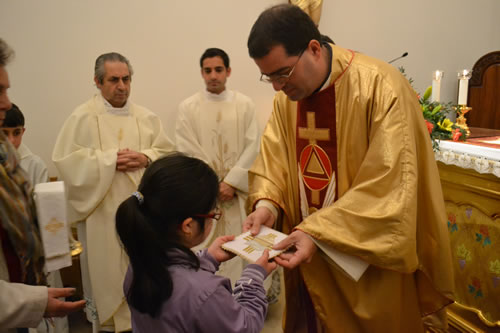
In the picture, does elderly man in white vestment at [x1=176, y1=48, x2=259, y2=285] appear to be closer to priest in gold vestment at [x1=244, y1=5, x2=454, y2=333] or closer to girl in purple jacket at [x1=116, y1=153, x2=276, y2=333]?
priest in gold vestment at [x1=244, y1=5, x2=454, y2=333]

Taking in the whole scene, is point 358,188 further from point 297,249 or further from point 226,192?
point 226,192

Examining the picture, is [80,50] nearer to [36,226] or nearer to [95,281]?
[95,281]

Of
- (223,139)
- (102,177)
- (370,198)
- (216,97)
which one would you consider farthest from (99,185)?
(370,198)

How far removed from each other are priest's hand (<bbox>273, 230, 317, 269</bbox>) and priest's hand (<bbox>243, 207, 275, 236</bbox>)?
0.23m

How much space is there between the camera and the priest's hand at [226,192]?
129 inches

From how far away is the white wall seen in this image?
11.6 feet

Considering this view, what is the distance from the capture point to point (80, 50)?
12.0ft

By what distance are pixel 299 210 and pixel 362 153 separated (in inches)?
19.4

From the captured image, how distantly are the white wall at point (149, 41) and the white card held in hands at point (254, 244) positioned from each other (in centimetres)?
267

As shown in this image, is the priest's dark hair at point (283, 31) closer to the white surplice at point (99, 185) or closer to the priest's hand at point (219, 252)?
the priest's hand at point (219, 252)

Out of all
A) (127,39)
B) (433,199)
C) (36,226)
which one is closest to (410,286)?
(433,199)

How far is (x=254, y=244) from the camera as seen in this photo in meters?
1.58

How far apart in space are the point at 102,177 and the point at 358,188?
6.89 ft

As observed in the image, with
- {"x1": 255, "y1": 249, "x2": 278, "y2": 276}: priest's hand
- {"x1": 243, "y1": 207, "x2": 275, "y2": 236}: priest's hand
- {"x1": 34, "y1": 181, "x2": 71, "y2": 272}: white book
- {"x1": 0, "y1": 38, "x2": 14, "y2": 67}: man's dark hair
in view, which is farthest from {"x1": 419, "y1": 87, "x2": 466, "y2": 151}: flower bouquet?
{"x1": 0, "y1": 38, "x2": 14, "y2": 67}: man's dark hair
